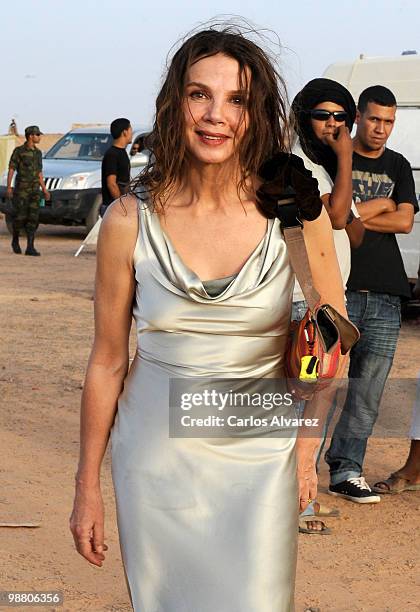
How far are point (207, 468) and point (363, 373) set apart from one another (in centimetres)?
346

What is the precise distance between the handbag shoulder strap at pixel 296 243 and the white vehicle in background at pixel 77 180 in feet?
53.8

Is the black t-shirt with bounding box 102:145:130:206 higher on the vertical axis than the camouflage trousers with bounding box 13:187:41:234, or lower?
higher

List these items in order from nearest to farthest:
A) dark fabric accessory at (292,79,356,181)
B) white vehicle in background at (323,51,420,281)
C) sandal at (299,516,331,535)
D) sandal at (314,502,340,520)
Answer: dark fabric accessory at (292,79,356,181) < sandal at (299,516,331,535) < sandal at (314,502,340,520) < white vehicle in background at (323,51,420,281)

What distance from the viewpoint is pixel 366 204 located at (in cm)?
602

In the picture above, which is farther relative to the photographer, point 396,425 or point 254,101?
point 396,425

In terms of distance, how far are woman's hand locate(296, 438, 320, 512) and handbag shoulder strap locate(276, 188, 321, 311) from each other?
0.35 m

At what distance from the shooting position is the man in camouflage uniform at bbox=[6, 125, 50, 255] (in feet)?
62.0

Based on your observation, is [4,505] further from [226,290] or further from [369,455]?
[226,290]

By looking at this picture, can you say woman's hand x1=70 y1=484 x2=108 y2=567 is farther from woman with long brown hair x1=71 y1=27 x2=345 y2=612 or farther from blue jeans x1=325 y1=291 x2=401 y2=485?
blue jeans x1=325 y1=291 x2=401 y2=485

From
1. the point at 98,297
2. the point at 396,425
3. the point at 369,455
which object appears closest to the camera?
the point at 98,297

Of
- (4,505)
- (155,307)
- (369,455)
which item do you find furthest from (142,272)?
(369,455)

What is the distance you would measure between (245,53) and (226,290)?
60 cm

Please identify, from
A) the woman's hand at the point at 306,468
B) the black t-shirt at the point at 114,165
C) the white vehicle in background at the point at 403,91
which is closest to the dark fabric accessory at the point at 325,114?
the woman's hand at the point at 306,468

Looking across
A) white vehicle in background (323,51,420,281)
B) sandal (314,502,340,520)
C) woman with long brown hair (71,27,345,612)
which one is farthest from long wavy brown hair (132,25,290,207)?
white vehicle in background (323,51,420,281)
